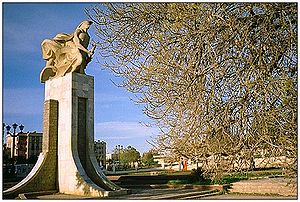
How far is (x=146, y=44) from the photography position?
7.93m

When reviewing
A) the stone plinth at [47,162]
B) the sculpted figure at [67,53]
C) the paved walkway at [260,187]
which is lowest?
the paved walkway at [260,187]

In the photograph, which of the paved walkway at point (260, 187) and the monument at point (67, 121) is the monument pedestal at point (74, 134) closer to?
the monument at point (67, 121)

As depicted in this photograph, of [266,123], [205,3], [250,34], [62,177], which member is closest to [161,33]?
[205,3]

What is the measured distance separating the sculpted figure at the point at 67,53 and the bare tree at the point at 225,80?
7.18m

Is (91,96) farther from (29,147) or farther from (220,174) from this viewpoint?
(29,147)

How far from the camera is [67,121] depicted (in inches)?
552

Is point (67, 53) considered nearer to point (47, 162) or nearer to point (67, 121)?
point (67, 121)

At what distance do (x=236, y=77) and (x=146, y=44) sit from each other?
81.3 inches

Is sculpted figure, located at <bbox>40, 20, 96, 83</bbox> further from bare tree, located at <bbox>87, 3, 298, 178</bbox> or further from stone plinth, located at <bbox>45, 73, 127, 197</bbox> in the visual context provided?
bare tree, located at <bbox>87, 3, 298, 178</bbox>

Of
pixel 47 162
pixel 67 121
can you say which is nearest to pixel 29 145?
pixel 47 162

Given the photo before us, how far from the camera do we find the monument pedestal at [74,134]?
1348 centimetres

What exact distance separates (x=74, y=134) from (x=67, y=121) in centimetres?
53

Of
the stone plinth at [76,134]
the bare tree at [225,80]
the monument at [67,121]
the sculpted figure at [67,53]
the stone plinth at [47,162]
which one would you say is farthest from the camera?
the sculpted figure at [67,53]

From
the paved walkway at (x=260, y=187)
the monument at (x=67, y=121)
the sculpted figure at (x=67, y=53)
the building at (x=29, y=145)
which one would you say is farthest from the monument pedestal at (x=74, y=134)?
the building at (x=29, y=145)
